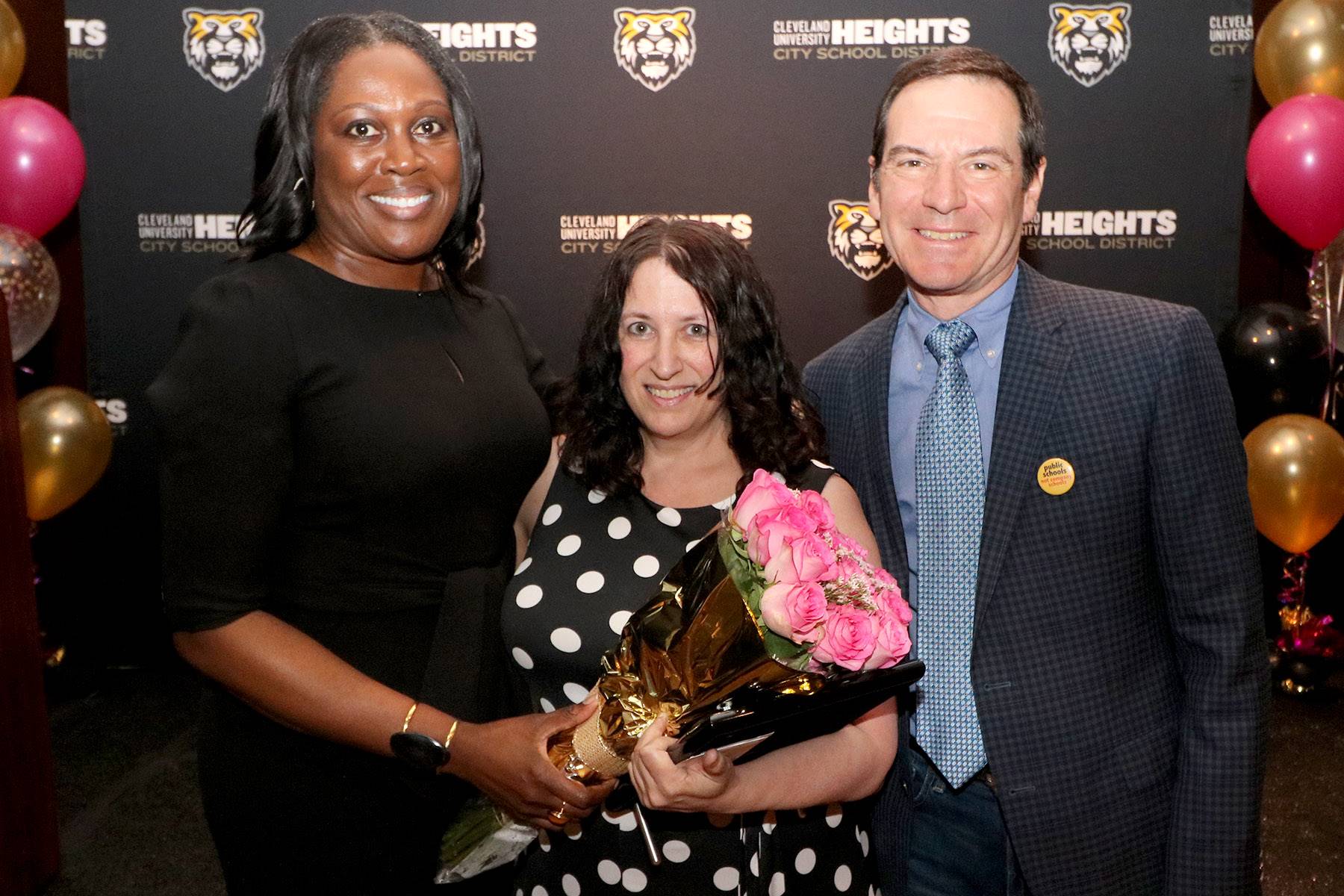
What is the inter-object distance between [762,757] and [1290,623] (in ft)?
13.2

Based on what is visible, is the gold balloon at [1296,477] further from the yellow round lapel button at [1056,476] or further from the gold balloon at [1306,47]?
the yellow round lapel button at [1056,476]

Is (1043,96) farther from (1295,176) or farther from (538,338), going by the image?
(538,338)

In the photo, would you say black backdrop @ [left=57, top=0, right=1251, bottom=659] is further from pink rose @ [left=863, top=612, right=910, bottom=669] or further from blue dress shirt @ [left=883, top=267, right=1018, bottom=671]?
pink rose @ [left=863, top=612, right=910, bottom=669]

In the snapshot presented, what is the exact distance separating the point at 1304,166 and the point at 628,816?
12.3 ft

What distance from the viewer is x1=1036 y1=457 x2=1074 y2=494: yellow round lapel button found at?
6.04ft

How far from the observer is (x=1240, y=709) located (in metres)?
1.83

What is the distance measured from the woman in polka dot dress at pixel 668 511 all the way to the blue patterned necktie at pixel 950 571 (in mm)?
90

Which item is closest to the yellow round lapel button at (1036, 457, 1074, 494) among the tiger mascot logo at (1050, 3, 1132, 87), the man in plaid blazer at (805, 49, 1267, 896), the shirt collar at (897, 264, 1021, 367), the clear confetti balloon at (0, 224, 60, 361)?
the man in plaid blazer at (805, 49, 1267, 896)

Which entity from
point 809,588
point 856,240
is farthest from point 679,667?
point 856,240

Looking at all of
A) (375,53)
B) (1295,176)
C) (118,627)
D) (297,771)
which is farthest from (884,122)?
(118,627)

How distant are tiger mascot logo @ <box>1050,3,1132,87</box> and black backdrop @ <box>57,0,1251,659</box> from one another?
0.02m

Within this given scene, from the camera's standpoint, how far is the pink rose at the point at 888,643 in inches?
57.9

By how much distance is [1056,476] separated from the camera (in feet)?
6.06

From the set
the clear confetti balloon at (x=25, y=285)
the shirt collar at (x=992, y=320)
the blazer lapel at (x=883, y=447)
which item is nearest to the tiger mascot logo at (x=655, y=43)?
the clear confetti balloon at (x=25, y=285)
